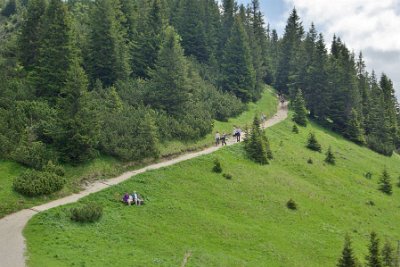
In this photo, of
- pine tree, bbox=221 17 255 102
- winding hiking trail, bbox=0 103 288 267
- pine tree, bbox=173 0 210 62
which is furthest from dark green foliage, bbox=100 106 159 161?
pine tree, bbox=173 0 210 62

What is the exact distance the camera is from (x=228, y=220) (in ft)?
125

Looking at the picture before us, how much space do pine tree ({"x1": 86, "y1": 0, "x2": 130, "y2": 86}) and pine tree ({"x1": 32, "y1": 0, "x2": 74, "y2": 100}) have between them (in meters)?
7.54

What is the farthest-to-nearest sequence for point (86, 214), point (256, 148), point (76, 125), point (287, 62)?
point (287, 62), point (256, 148), point (76, 125), point (86, 214)

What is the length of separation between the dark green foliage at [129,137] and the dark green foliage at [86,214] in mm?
12697

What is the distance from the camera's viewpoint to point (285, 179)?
5141 cm

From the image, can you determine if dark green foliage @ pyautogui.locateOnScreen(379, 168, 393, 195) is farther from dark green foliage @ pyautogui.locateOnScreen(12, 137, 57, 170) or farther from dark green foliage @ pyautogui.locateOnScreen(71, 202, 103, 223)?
dark green foliage @ pyautogui.locateOnScreen(12, 137, 57, 170)

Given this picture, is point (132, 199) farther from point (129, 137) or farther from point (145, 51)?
point (145, 51)

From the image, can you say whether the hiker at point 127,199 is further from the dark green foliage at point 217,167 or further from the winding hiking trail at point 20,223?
the dark green foliage at point 217,167

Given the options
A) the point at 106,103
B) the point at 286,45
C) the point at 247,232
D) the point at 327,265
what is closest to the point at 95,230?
the point at 247,232

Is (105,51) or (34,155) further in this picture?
(105,51)

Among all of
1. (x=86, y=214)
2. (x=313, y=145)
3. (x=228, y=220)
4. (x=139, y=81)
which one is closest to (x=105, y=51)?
(x=139, y=81)

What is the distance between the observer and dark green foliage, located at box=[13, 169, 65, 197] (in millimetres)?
34406

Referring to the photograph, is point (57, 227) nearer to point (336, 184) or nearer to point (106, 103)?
point (106, 103)

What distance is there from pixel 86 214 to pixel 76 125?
1174 cm
